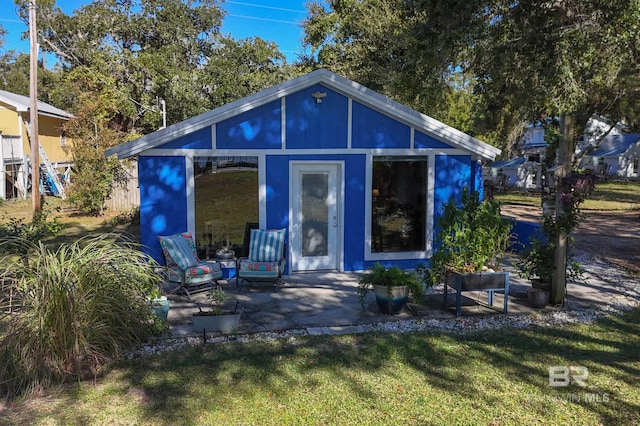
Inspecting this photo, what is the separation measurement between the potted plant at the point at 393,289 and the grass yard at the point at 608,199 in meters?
13.7

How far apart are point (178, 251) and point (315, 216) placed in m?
2.57

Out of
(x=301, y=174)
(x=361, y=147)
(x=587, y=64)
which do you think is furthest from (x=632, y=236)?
(x=301, y=174)

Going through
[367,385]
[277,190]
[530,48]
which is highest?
[530,48]

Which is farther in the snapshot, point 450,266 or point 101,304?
point 450,266

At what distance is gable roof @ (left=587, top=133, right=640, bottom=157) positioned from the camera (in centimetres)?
3728

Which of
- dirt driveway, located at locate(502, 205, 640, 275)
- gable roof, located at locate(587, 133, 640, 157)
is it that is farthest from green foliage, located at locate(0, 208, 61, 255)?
gable roof, located at locate(587, 133, 640, 157)

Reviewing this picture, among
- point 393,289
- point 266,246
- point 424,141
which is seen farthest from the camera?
point 424,141

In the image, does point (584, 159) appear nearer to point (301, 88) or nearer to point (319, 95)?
point (319, 95)

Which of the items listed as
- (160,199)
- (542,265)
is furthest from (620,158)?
(160,199)

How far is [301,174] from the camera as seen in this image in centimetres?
879

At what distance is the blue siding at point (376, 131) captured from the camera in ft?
28.8

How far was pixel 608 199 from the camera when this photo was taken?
77.4 feet

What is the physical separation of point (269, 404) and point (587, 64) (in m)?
7.06

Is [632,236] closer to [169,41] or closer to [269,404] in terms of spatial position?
[269,404]
